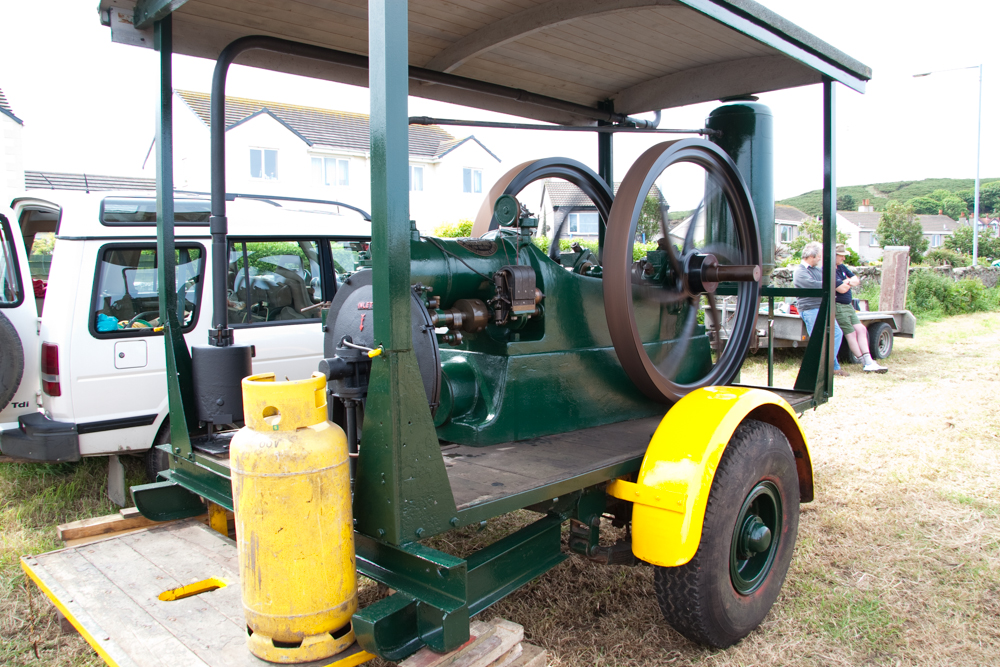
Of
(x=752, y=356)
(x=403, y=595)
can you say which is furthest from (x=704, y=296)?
(x=752, y=356)

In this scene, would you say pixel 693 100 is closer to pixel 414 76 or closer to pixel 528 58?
pixel 528 58

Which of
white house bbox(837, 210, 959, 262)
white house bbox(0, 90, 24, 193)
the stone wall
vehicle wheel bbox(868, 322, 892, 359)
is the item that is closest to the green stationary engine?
vehicle wheel bbox(868, 322, 892, 359)

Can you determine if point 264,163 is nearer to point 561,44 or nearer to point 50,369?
point 50,369

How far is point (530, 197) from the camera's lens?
393 centimetres

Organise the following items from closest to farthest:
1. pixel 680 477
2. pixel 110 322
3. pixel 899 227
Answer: pixel 680 477
pixel 110 322
pixel 899 227

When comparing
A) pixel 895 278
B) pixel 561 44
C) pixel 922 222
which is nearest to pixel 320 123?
pixel 895 278

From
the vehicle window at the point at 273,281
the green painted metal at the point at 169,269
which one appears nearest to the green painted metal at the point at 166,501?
the green painted metal at the point at 169,269

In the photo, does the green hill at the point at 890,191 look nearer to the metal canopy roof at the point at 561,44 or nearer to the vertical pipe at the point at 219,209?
the metal canopy roof at the point at 561,44

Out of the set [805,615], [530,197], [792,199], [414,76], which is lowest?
[805,615]

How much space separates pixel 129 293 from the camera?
4305mm

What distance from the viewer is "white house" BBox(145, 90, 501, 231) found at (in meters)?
26.2

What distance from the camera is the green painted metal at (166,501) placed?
108 inches

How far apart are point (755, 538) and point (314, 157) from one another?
28.5m

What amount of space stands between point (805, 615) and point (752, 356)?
7.39 m
